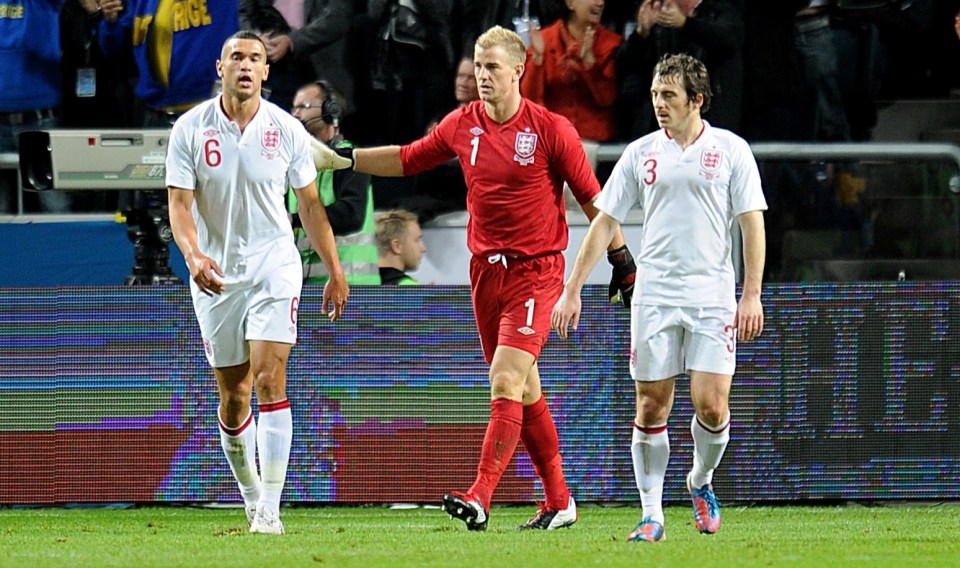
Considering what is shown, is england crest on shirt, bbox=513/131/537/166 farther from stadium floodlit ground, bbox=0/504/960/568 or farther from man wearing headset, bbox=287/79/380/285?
man wearing headset, bbox=287/79/380/285

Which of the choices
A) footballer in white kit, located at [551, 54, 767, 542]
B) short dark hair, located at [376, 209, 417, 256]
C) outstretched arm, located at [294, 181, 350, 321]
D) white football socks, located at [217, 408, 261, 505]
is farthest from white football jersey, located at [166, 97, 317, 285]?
short dark hair, located at [376, 209, 417, 256]

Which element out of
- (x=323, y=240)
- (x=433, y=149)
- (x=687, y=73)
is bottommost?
(x=323, y=240)

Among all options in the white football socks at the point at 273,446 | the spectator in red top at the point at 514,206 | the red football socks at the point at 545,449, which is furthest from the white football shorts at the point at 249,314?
the red football socks at the point at 545,449

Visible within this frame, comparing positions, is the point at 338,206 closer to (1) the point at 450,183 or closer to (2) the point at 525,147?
(1) the point at 450,183

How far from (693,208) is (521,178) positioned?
999mm

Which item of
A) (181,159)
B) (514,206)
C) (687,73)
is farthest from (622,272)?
(181,159)

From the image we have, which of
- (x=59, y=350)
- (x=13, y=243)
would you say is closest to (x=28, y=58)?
(x=13, y=243)

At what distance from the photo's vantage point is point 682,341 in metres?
7.98

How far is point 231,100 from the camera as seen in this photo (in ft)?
26.9

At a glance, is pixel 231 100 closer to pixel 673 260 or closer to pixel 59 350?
pixel 673 260

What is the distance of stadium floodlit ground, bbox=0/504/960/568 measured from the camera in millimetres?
6879

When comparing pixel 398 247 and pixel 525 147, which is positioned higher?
pixel 525 147

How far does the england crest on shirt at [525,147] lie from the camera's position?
8.45 metres

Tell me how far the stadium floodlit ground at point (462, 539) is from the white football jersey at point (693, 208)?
118 cm
